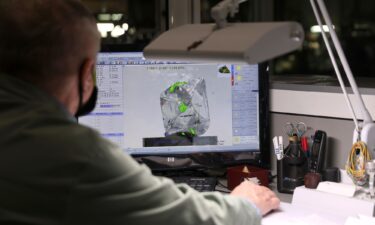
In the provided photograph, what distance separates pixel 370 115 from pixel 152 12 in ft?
3.75

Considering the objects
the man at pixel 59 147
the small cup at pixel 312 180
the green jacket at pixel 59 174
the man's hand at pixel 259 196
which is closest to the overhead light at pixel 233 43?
the man at pixel 59 147

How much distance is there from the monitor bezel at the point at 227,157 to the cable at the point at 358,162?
13.3 inches

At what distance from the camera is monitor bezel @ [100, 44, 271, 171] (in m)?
1.94

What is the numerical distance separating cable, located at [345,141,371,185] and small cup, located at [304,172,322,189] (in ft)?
0.28

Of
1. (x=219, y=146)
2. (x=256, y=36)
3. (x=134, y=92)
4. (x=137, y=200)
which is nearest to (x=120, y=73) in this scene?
(x=134, y=92)

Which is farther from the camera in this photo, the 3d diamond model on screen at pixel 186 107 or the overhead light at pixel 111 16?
the overhead light at pixel 111 16

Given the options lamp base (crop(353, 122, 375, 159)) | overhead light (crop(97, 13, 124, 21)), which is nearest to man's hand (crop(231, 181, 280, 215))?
lamp base (crop(353, 122, 375, 159))

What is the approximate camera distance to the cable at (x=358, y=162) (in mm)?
1656

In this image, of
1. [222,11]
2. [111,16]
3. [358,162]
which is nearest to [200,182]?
[358,162]

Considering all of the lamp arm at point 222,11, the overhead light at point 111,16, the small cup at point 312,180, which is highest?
the overhead light at point 111,16

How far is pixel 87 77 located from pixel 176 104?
0.80 meters

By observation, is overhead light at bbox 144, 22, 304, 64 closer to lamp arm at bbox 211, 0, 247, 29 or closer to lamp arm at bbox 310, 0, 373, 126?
lamp arm at bbox 211, 0, 247, 29

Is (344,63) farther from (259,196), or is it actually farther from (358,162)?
(259,196)

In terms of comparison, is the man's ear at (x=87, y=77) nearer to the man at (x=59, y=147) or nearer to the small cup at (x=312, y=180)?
the man at (x=59, y=147)
